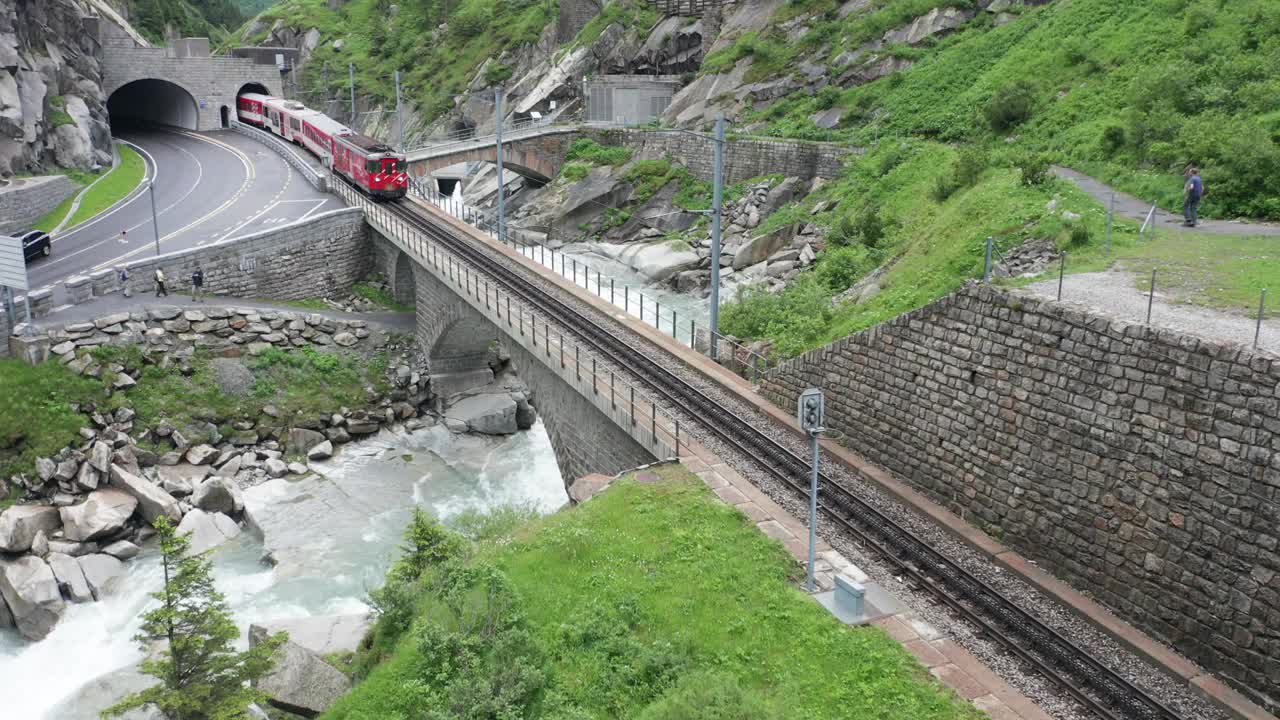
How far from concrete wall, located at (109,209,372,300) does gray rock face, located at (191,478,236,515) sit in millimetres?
11190

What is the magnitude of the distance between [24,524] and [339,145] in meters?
31.1

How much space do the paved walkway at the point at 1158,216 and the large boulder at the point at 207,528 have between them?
80.2 feet

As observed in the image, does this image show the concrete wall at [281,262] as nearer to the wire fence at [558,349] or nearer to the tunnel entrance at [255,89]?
the wire fence at [558,349]

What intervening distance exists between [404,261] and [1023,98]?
25662mm

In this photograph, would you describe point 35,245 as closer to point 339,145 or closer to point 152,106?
point 339,145

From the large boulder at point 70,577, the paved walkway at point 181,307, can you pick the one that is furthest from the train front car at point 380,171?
the large boulder at point 70,577

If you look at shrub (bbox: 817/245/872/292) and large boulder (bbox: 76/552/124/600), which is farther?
shrub (bbox: 817/245/872/292)

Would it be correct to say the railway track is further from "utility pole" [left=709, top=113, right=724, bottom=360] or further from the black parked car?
the black parked car

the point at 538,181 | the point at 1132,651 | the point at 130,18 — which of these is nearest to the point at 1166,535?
the point at 1132,651

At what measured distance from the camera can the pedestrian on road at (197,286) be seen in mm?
37375

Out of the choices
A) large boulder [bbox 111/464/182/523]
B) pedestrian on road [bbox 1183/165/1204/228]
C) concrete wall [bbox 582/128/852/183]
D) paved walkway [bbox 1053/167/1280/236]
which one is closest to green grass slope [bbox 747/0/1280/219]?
paved walkway [bbox 1053/167/1280/236]

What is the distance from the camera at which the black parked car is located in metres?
37.8

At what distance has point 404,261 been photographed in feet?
140

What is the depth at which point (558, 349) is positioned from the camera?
26688 mm
